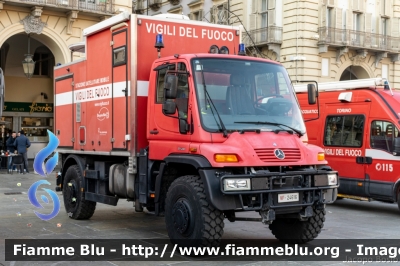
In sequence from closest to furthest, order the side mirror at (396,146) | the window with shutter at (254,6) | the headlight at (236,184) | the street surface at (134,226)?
the headlight at (236,184), the street surface at (134,226), the side mirror at (396,146), the window with shutter at (254,6)

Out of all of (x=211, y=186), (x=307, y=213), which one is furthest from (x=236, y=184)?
(x=307, y=213)

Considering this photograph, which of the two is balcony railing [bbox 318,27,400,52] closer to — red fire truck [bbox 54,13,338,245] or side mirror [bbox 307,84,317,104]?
red fire truck [bbox 54,13,338,245]

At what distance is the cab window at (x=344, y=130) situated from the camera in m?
13.1

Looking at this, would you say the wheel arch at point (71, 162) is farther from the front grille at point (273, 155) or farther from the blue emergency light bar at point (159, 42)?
the front grille at point (273, 155)

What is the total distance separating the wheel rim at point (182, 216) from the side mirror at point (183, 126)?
3.07 ft

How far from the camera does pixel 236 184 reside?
23.3 feet

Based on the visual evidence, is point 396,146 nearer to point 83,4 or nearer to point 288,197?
point 288,197

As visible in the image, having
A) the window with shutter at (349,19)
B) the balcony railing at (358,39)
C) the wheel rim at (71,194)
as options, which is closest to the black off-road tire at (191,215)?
the wheel rim at (71,194)

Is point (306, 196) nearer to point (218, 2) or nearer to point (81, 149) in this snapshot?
point (81, 149)

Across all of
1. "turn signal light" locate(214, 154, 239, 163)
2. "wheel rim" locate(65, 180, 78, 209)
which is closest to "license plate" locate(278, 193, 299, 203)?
"turn signal light" locate(214, 154, 239, 163)

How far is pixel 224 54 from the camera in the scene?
27.6 ft

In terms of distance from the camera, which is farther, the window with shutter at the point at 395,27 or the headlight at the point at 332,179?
the window with shutter at the point at 395,27

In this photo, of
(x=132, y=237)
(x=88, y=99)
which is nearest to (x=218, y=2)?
(x=88, y=99)

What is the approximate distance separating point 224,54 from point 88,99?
3294mm
